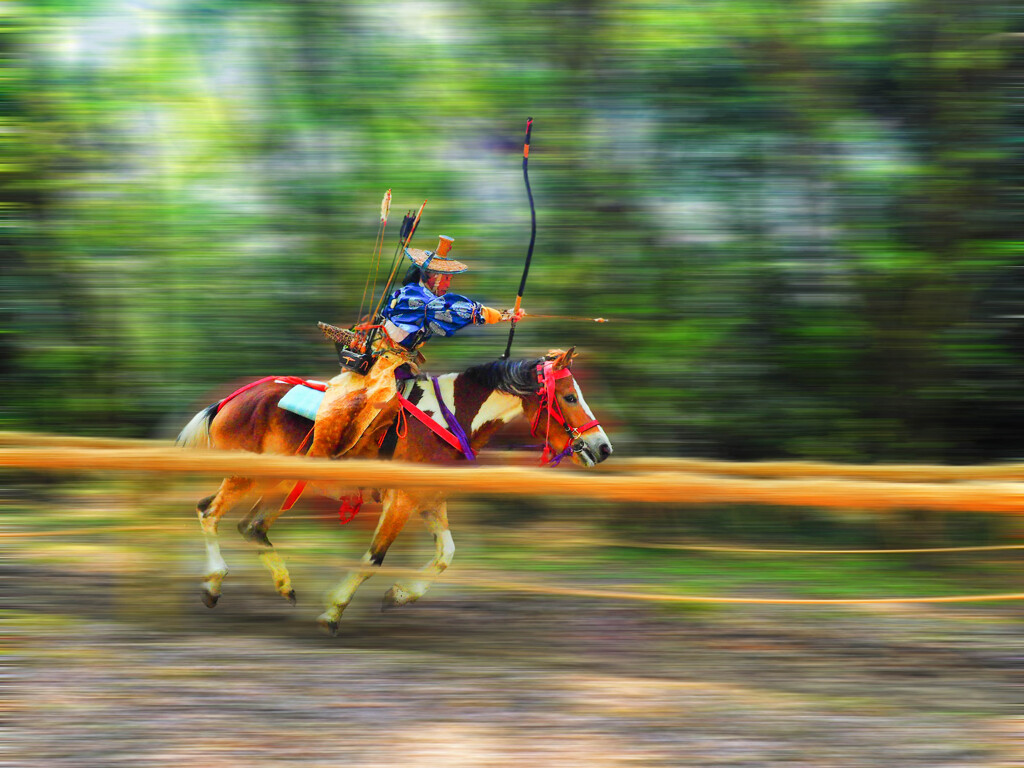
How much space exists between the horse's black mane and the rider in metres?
0.21

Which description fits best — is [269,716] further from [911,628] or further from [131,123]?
[131,123]

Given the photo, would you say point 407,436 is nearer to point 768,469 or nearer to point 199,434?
point 199,434

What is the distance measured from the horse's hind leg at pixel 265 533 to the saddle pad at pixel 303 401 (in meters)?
0.38

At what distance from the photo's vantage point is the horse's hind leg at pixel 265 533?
3.75 m

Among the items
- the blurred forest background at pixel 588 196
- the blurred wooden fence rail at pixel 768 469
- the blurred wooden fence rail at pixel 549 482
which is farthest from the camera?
the blurred forest background at pixel 588 196

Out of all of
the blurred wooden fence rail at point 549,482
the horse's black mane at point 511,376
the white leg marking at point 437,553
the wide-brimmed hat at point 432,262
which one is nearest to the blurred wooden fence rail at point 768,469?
the blurred wooden fence rail at point 549,482

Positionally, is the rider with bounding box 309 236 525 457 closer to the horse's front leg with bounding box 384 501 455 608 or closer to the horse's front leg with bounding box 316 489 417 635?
the horse's front leg with bounding box 316 489 417 635

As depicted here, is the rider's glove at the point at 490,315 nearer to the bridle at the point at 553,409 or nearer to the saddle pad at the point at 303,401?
the bridle at the point at 553,409

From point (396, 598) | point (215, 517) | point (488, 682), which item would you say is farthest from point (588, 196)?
point (488, 682)

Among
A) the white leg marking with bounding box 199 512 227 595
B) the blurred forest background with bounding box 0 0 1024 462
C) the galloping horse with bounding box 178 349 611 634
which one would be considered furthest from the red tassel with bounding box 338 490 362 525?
the blurred forest background with bounding box 0 0 1024 462

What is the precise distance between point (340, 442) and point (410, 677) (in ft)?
3.00


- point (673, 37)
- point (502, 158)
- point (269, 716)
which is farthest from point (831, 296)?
point (269, 716)

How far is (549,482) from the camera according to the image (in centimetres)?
313

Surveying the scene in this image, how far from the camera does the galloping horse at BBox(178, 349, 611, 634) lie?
136 inches
